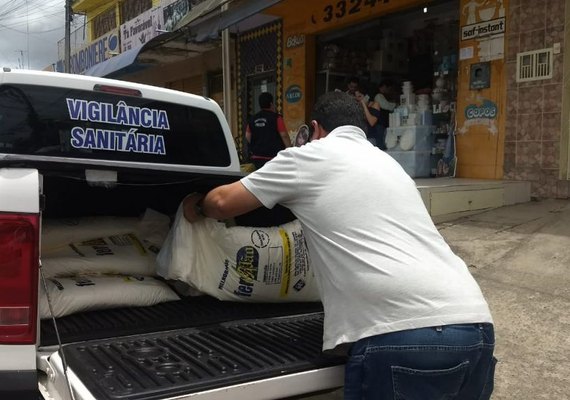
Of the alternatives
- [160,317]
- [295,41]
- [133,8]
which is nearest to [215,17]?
[295,41]

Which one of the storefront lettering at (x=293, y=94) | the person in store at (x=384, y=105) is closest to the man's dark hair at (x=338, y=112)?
the person in store at (x=384, y=105)

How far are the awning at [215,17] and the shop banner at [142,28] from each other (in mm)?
5067

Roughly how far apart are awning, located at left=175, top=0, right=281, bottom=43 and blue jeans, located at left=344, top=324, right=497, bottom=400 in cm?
709

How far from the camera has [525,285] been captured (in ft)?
15.1

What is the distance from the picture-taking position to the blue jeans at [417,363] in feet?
6.34

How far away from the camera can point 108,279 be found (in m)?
3.03

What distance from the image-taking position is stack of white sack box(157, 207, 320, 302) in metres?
2.92

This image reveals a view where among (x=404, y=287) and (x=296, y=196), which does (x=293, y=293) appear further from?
(x=404, y=287)

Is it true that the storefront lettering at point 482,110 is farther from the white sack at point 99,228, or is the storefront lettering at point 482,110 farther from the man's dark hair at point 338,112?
the man's dark hair at point 338,112

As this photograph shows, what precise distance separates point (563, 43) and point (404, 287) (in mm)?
6082

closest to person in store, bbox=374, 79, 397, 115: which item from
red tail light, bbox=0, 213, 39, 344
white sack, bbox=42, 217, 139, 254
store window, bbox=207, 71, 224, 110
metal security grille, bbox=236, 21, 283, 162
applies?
metal security grille, bbox=236, 21, 283, 162

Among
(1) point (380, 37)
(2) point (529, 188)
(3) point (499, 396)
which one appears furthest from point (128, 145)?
(1) point (380, 37)

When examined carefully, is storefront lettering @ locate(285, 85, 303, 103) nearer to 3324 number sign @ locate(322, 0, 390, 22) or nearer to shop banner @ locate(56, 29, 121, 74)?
3324 number sign @ locate(322, 0, 390, 22)

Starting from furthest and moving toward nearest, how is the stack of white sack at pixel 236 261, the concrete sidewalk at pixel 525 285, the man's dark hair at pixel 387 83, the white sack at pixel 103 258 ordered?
the man's dark hair at pixel 387 83, the concrete sidewalk at pixel 525 285, the white sack at pixel 103 258, the stack of white sack at pixel 236 261
